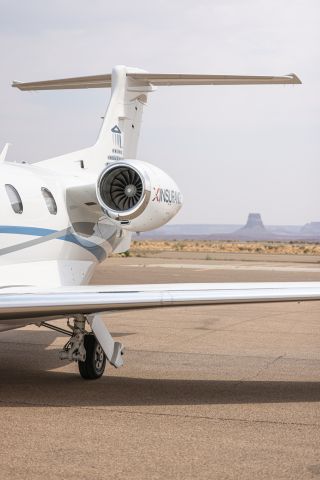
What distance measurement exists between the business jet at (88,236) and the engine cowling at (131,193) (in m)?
0.01

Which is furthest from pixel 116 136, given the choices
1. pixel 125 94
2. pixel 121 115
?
pixel 125 94

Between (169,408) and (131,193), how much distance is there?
3612 millimetres

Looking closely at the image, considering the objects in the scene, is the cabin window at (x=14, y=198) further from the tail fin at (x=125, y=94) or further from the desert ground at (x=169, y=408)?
the tail fin at (x=125, y=94)

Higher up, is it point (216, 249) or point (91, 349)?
point (91, 349)

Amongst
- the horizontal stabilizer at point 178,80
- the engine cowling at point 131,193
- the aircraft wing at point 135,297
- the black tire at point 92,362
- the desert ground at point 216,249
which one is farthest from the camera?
the desert ground at point 216,249

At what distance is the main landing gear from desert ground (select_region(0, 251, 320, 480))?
0.20m

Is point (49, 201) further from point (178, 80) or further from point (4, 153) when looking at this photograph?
point (178, 80)

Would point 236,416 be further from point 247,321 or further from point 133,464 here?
point 247,321

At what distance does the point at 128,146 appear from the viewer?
14.9 m

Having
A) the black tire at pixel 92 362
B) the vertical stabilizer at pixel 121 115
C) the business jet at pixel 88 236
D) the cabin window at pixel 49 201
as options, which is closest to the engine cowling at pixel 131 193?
the business jet at pixel 88 236

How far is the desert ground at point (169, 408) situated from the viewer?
6.34 meters

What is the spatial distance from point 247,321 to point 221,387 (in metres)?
7.41

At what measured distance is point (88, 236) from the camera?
39.2 ft

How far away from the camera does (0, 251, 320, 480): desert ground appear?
634 cm
